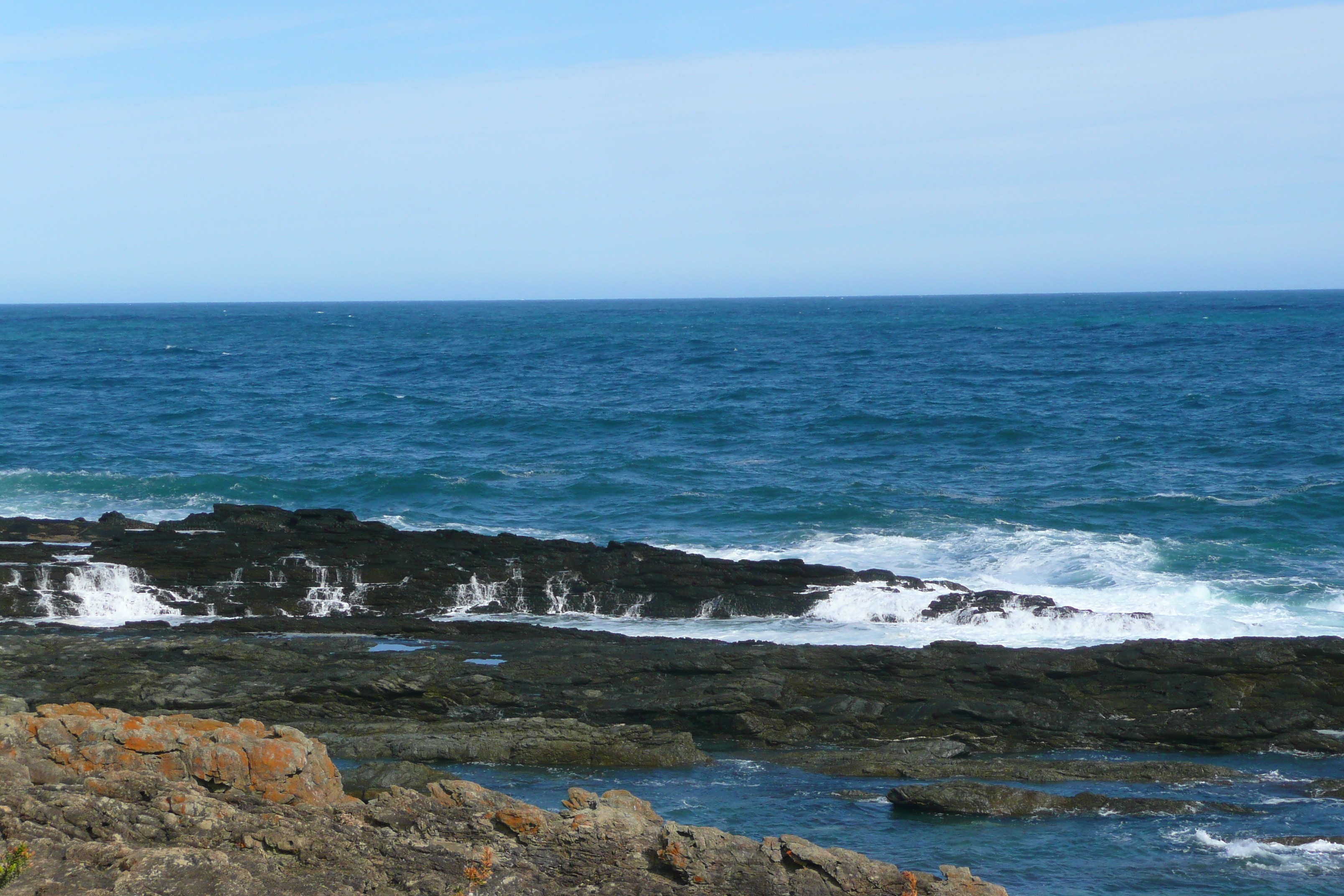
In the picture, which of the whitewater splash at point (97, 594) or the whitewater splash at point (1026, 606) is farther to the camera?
the whitewater splash at point (97, 594)

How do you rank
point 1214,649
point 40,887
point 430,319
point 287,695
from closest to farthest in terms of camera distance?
point 40,887 < point 287,695 < point 1214,649 < point 430,319

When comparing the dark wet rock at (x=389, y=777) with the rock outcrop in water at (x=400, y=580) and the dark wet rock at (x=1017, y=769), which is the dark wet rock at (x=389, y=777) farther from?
the rock outcrop in water at (x=400, y=580)

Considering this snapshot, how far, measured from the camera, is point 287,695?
1620 centimetres

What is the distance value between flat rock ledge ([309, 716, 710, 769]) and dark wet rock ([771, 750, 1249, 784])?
1.62m

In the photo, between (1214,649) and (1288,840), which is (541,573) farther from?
(1288,840)

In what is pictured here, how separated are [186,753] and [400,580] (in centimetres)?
1383

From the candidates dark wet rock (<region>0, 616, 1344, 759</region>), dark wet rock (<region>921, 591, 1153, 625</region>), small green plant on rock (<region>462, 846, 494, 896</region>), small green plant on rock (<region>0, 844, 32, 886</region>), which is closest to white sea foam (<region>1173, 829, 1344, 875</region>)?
dark wet rock (<region>0, 616, 1344, 759</region>)

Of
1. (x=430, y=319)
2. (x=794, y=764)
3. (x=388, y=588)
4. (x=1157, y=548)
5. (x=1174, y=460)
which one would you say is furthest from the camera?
(x=430, y=319)

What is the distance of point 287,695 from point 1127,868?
1144cm

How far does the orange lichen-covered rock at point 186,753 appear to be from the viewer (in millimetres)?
9766

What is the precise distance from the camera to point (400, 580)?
2366 cm

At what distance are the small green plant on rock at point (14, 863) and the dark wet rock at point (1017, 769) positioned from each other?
8999 mm

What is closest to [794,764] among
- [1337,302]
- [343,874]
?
[343,874]

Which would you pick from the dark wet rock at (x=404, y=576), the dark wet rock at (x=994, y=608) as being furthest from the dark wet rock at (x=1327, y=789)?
the dark wet rock at (x=404, y=576)
